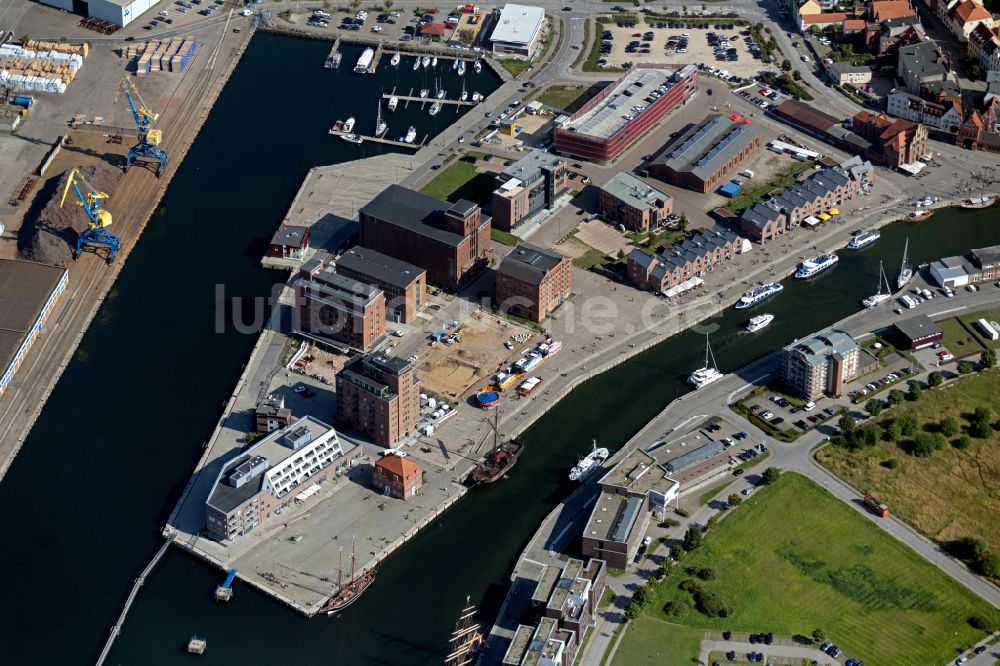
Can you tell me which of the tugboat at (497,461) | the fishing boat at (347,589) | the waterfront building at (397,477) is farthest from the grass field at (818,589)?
the waterfront building at (397,477)

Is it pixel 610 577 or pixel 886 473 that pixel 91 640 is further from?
pixel 886 473

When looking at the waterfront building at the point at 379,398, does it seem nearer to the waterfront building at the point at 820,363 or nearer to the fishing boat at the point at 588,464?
the fishing boat at the point at 588,464

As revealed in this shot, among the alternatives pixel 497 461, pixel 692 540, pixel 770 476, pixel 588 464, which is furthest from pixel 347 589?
pixel 770 476

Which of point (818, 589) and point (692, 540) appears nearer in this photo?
point (818, 589)

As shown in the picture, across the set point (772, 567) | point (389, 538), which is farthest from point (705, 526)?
point (389, 538)

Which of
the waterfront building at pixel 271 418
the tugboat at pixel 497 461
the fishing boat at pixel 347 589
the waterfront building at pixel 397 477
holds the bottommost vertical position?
the tugboat at pixel 497 461

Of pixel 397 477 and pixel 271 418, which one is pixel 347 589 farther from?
pixel 271 418
